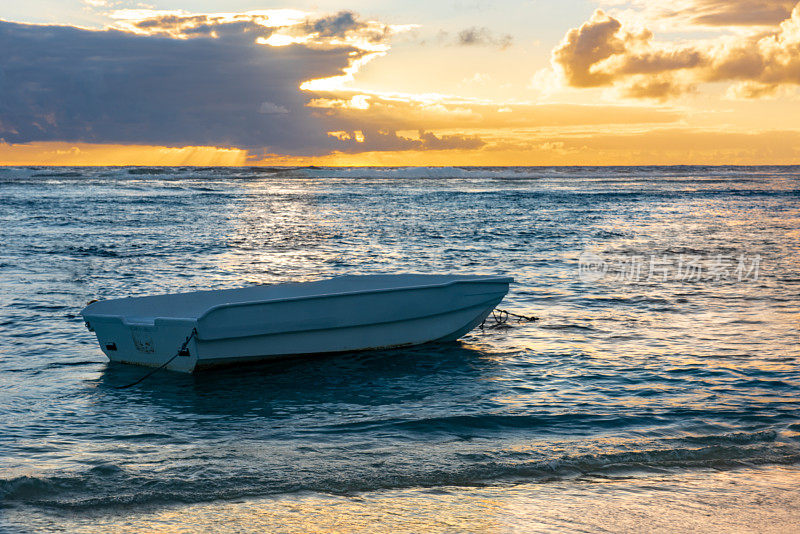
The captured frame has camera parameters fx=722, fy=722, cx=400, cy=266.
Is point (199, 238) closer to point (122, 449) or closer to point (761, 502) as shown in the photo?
point (122, 449)

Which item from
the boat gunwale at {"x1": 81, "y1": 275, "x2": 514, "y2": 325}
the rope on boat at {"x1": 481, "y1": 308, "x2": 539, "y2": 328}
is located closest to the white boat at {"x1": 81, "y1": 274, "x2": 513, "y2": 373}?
the boat gunwale at {"x1": 81, "y1": 275, "x2": 514, "y2": 325}

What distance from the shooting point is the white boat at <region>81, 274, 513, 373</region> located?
31.5 ft

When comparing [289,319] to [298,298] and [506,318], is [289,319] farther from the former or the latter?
[506,318]

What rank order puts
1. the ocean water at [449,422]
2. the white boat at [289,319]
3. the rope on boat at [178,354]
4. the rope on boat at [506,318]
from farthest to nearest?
the rope on boat at [506,318]
the white boat at [289,319]
the rope on boat at [178,354]
the ocean water at [449,422]

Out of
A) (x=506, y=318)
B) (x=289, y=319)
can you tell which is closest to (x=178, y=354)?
(x=289, y=319)

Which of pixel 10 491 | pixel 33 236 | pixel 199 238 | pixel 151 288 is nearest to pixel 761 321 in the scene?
pixel 10 491

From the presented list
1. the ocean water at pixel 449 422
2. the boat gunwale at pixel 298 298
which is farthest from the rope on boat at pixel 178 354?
the boat gunwale at pixel 298 298

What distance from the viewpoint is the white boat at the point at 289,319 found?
31.5ft

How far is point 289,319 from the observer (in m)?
9.99

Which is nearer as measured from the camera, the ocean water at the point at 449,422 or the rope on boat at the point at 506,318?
the ocean water at the point at 449,422

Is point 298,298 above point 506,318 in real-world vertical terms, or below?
above

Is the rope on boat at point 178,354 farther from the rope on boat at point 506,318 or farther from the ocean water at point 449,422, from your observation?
the rope on boat at point 506,318

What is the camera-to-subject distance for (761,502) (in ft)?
18.2

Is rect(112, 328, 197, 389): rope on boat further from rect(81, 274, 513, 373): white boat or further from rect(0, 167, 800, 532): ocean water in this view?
rect(0, 167, 800, 532): ocean water
